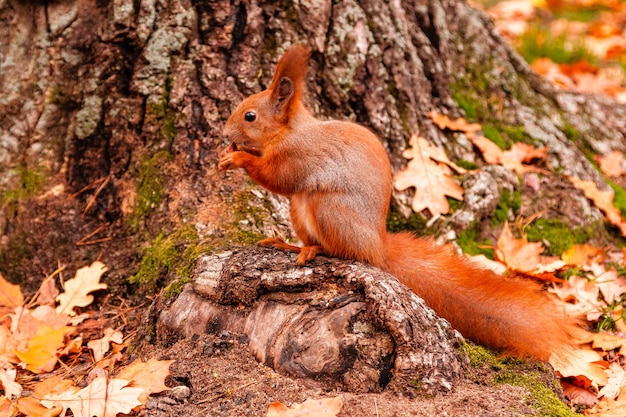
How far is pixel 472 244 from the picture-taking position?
292 centimetres

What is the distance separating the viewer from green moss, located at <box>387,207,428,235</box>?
2.92 m

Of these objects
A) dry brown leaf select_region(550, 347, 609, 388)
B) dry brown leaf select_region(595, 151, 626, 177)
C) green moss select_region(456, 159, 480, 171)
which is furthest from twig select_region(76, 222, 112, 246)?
dry brown leaf select_region(595, 151, 626, 177)

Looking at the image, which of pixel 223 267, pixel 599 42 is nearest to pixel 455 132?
pixel 223 267

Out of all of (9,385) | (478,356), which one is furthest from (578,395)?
(9,385)

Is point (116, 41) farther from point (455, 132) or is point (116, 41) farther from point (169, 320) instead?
point (455, 132)

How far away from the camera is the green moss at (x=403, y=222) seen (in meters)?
2.92

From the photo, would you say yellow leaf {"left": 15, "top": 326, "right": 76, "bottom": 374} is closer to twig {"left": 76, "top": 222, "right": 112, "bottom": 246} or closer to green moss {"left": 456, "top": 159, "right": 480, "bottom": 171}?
twig {"left": 76, "top": 222, "right": 112, "bottom": 246}

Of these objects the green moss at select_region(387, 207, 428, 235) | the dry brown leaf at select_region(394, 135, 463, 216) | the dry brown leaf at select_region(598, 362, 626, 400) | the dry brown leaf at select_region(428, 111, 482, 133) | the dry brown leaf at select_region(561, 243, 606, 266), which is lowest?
the dry brown leaf at select_region(598, 362, 626, 400)

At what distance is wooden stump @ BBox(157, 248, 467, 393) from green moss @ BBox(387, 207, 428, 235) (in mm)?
818

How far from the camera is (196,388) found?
191 centimetres

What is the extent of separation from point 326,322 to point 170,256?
761 millimetres

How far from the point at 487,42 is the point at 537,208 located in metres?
0.95

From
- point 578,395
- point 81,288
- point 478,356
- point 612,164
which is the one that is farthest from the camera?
point 612,164

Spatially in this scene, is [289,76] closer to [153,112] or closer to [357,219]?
[357,219]
